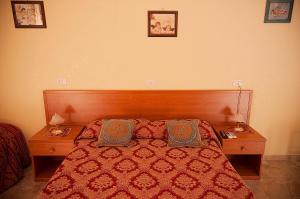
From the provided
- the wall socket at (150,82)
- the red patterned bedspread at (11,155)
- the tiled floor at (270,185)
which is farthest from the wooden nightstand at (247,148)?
the red patterned bedspread at (11,155)

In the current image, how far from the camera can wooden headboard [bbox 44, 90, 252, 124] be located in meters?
2.78

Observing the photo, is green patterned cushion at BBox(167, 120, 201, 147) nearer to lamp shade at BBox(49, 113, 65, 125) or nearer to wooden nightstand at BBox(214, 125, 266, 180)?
wooden nightstand at BBox(214, 125, 266, 180)

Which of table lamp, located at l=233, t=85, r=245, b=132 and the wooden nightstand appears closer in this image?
the wooden nightstand

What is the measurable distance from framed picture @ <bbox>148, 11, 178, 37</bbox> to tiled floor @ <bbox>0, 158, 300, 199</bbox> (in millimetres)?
2095

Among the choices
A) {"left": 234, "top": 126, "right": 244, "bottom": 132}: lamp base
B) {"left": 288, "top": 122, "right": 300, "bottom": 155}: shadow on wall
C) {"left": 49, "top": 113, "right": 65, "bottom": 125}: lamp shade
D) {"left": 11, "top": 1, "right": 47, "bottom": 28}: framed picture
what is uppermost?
{"left": 11, "top": 1, "right": 47, "bottom": 28}: framed picture

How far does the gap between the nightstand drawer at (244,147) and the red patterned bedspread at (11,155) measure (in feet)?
8.27

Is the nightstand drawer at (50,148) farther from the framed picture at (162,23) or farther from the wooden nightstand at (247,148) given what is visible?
the wooden nightstand at (247,148)

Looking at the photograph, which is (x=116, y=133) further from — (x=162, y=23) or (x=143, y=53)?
(x=162, y=23)

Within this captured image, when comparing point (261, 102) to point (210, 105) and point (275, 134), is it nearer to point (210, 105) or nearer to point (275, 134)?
point (275, 134)

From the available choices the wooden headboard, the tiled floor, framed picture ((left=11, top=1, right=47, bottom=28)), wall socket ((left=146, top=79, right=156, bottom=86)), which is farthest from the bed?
framed picture ((left=11, top=1, right=47, bottom=28))

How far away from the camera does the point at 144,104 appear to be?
2.82 meters

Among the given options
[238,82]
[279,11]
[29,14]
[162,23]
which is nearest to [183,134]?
[238,82]

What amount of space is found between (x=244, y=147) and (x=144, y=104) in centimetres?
133

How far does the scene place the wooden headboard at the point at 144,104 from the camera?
2781 millimetres
